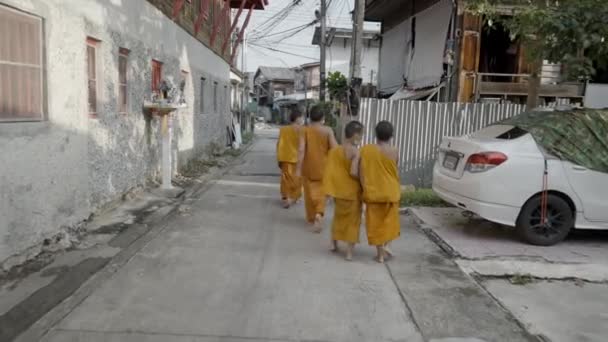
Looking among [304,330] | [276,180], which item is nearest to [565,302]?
[304,330]

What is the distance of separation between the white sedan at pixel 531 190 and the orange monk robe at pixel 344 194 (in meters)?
1.66

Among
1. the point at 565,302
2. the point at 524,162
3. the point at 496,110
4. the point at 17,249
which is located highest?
the point at 496,110

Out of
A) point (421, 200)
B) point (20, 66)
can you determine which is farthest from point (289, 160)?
point (20, 66)

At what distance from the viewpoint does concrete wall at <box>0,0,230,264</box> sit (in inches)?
185

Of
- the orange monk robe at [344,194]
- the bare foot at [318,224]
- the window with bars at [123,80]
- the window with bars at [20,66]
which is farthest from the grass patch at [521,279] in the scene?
the window with bars at [123,80]

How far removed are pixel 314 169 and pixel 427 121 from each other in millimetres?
3915

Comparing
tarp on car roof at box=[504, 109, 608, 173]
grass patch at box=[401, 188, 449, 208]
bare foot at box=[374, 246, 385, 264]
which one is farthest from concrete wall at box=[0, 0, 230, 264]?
tarp on car roof at box=[504, 109, 608, 173]

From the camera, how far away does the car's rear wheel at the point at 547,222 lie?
241 inches

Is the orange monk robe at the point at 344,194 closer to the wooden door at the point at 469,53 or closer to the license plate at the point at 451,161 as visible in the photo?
the license plate at the point at 451,161

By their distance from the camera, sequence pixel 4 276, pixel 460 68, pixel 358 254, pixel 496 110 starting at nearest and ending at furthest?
pixel 4 276
pixel 358 254
pixel 496 110
pixel 460 68

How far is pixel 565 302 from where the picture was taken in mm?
4551

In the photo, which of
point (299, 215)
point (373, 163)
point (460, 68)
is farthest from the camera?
point (460, 68)

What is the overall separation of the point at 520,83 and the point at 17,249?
1135 cm

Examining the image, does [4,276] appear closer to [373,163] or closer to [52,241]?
[52,241]
